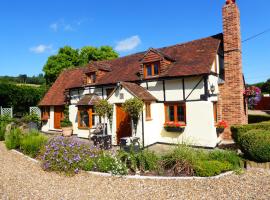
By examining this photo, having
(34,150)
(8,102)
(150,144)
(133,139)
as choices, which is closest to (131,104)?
(133,139)

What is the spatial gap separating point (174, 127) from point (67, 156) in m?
6.11

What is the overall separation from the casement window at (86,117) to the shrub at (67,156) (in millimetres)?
6027

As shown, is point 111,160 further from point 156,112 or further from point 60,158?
point 156,112

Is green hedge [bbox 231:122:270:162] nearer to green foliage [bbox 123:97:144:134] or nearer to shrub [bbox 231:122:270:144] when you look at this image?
shrub [bbox 231:122:270:144]

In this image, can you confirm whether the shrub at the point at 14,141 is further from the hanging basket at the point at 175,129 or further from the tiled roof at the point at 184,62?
the hanging basket at the point at 175,129

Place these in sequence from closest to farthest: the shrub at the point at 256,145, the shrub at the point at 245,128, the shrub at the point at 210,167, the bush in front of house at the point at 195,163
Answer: the shrub at the point at 210,167
the bush in front of house at the point at 195,163
the shrub at the point at 256,145
the shrub at the point at 245,128

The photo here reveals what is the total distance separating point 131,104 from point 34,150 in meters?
4.95

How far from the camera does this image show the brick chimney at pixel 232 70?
38.4 ft

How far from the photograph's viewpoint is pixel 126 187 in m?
6.23

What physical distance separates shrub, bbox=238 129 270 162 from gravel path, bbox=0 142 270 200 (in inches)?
22.7

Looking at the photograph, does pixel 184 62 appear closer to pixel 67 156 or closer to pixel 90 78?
pixel 90 78

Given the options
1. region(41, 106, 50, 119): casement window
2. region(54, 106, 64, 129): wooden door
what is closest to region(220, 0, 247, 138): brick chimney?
region(54, 106, 64, 129): wooden door

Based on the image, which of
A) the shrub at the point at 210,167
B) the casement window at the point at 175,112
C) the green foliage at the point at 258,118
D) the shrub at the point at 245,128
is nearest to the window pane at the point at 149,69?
the casement window at the point at 175,112

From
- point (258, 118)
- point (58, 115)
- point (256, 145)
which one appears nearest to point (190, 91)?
point (256, 145)
